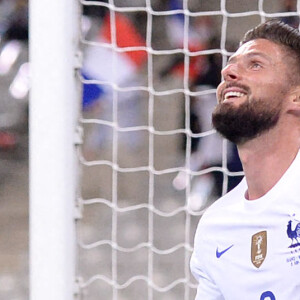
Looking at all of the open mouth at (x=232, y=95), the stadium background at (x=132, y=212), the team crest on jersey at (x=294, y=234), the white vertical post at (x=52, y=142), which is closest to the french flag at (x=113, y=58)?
the stadium background at (x=132, y=212)

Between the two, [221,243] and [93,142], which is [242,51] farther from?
[93,142]

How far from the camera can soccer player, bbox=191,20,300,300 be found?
Result: 4.40 feet

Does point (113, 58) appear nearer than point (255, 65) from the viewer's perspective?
No

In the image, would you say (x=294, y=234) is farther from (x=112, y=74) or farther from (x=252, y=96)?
(x=112, y=74)

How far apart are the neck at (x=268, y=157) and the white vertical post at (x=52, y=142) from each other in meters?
0.46

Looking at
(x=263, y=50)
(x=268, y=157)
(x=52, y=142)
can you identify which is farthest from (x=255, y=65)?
(x=52, y=142)

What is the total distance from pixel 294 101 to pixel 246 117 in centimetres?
8

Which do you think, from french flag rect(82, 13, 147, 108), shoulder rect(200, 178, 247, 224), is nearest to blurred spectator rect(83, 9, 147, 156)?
french flag rect(82, 13, 147, 108)

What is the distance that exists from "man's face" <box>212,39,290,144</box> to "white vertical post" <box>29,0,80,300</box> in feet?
1.46

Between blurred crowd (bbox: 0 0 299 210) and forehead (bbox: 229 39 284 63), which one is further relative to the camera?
blurred crowd (bbox: 0 0 299 210)

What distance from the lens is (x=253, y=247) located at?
1.39 meters

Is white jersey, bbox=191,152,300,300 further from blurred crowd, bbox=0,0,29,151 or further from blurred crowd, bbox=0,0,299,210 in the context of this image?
blurred crowd, bbox=0,0,29,151

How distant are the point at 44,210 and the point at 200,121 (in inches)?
45.0

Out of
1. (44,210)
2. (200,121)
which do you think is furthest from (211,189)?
(44,210)
